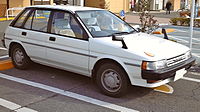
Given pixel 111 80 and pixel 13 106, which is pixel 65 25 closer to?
pixel 111 80

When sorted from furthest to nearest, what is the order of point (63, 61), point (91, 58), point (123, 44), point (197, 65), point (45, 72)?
point (197, 65)
point (45, 72)
point (63, 61)
point (91, 58)
point (123, 44)

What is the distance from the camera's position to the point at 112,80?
473cm

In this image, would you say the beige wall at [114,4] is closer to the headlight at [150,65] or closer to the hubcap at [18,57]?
the hubcap at [18,57]

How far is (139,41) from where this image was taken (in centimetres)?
497

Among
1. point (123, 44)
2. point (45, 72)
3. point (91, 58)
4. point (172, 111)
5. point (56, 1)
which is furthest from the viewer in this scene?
point (56, 1)

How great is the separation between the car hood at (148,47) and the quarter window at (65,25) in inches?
19.6

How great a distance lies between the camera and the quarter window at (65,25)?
5.15 m

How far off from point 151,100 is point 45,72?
2.66 metres

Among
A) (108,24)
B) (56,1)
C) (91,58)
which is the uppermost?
(56,1)

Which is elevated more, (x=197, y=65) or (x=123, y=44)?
(x=123, y=44)

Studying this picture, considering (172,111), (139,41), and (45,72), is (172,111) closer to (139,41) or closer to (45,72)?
(139,41)

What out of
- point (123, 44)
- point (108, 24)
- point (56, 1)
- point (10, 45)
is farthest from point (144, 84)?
point (56, 1)

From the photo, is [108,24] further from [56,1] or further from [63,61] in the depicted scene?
[56,1]

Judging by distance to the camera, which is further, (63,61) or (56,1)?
(56,1)
